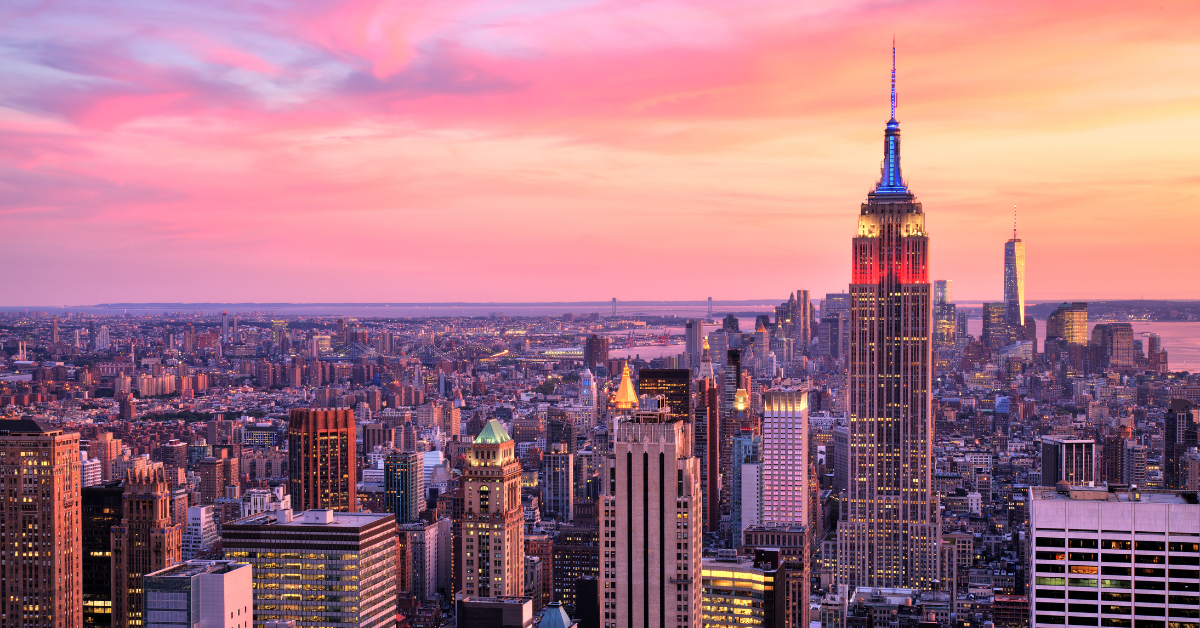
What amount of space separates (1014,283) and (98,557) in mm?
84908

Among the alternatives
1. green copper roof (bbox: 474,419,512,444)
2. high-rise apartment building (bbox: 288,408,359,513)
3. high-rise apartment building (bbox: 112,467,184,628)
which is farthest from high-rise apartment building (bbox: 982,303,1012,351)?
high-rise apartment building (bbox: 112,467,184,628)

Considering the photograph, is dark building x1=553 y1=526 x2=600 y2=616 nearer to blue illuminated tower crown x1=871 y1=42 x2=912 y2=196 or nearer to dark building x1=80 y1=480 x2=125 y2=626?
dark building x1=80 y1=480 x2=125 y2=626

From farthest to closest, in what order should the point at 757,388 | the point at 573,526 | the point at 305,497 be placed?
the point at 757,388
the point at 305,497
the point at 573,526

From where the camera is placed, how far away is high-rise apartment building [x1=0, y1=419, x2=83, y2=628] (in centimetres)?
5391

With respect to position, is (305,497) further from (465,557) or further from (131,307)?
(131,307)

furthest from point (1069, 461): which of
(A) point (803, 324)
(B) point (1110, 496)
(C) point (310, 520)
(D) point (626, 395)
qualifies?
(A) point (803, 324)

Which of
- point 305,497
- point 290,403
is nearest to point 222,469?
point 305,497

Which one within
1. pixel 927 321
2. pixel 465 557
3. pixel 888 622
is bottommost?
pixel 888 622

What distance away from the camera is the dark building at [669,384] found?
11181cm

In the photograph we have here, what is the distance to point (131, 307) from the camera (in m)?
150

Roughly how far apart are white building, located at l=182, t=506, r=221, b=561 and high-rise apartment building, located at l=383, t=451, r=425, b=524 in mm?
17942

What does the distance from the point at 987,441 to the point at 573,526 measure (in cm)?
5543

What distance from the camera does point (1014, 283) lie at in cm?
11538

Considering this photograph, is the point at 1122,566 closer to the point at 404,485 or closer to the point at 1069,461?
the point at 1069,461
